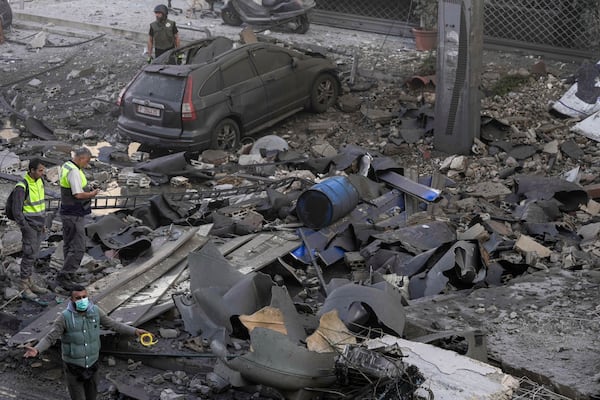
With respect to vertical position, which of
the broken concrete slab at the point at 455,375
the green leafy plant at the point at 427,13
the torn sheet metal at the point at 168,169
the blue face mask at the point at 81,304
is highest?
the green leafy plant at the point at 427,13

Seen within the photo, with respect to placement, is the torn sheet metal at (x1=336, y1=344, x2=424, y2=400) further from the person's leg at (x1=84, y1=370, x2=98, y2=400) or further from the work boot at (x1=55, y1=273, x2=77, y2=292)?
the work boot at (x1=55, y1=273, x2=77, y2=292)

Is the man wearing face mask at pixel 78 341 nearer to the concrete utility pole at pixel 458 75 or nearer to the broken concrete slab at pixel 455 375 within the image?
the broken concrete slab at pixel 455 375

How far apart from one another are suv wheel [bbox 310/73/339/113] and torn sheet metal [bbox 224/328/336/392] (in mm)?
10245

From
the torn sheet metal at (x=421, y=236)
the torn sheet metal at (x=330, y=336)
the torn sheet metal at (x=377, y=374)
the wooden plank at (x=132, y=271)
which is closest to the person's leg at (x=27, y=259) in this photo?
the wooden plank at (x=132, y=271)

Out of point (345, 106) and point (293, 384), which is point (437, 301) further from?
point (345, 106)

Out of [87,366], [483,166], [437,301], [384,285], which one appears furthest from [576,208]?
[87,366]

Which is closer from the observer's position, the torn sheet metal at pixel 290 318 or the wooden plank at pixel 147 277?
the torn sheet metal at pixel 290 318

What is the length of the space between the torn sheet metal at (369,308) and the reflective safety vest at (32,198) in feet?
12.1

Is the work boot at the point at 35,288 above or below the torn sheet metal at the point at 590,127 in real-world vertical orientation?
below

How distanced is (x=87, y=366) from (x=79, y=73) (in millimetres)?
13375

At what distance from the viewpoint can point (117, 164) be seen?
52.6 ft

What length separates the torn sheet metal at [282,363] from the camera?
322 inches

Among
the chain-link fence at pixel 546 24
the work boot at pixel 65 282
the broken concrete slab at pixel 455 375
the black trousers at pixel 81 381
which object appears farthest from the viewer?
the chain-link fence at pixel 546 24

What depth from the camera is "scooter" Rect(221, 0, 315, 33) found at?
72.4ft
